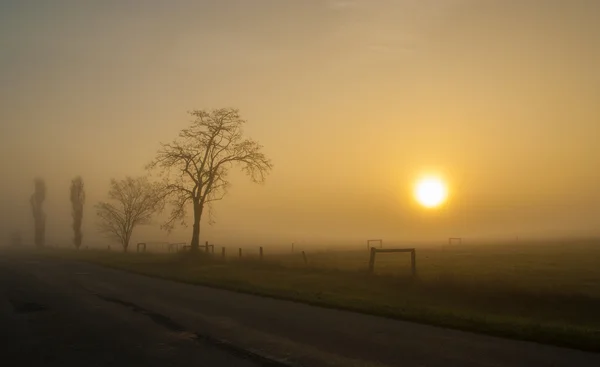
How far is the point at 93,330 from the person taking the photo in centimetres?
1112

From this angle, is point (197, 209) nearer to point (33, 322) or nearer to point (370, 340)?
point (33, 322)

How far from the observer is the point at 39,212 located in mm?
100000

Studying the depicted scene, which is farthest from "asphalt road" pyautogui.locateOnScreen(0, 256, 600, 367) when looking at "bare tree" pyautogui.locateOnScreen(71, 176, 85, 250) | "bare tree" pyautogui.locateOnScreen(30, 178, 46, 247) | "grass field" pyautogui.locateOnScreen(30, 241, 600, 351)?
"bare tree" pyautogui.locateOnScreen(30, 178, 46, 247)

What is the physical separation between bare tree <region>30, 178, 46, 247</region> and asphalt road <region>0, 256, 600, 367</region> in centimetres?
9665

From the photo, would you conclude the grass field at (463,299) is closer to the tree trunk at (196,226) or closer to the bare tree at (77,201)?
the tree trunk at (196,226)

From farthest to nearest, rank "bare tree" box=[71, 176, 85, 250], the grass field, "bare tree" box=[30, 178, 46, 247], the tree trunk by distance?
"bare tree" box=[30, 178, 46, 247] → "bare tree" box=[71, 176, 85, 250] → the tree trunk → the grass field

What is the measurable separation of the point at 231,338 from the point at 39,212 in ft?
351

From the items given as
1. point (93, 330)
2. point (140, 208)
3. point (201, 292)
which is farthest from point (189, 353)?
point (140, 208)

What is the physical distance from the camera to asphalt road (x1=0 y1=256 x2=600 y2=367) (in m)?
8.35

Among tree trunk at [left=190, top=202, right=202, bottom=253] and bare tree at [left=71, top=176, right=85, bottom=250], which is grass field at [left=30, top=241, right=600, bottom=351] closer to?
tree trunk at [left=190, top=202, right=202, bottom=253]

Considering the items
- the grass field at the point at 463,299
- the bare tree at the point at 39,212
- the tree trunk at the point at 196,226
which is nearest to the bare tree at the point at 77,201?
the bare tree at the point at 39,212

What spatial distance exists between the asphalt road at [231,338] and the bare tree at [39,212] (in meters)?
96.6

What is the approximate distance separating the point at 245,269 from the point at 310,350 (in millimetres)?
21262

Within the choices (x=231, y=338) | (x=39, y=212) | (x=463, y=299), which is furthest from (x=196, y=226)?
(x=39, y=212)
